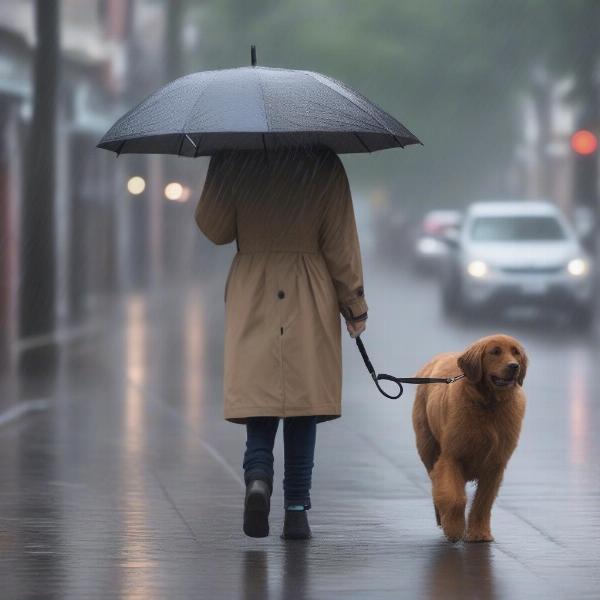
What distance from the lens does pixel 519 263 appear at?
24.5 m

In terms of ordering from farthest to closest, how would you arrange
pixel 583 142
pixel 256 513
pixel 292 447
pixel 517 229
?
1. pixel 583 142
2. pixel 517 229
3. pixel 292 447
4. pixel 256 513

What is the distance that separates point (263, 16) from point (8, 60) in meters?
31.7

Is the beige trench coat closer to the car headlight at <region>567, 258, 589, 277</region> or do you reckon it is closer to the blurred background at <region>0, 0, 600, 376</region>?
the blurred background at <region>0, 0, 600, 376</region>

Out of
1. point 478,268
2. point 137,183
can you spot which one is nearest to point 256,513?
point 137,183

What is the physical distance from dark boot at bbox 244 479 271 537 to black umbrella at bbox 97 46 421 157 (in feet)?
4.47

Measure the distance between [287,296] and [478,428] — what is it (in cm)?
89

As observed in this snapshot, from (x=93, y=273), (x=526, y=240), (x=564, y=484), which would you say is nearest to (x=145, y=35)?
(x=93, y=273)

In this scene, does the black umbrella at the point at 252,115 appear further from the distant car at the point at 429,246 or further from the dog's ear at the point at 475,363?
the distant car at the point at 429,246

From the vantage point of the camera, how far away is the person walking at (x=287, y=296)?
7.14 meters

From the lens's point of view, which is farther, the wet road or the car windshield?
the car windshield

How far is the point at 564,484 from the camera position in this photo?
9.16m

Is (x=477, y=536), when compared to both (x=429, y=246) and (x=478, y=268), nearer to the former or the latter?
(x=478, y=268)

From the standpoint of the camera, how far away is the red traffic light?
27781 millimetres

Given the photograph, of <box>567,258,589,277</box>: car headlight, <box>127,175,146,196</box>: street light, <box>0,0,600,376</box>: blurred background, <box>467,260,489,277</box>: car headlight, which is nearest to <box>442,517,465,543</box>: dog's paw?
<box>0,0,600,376</box>: blurred background
